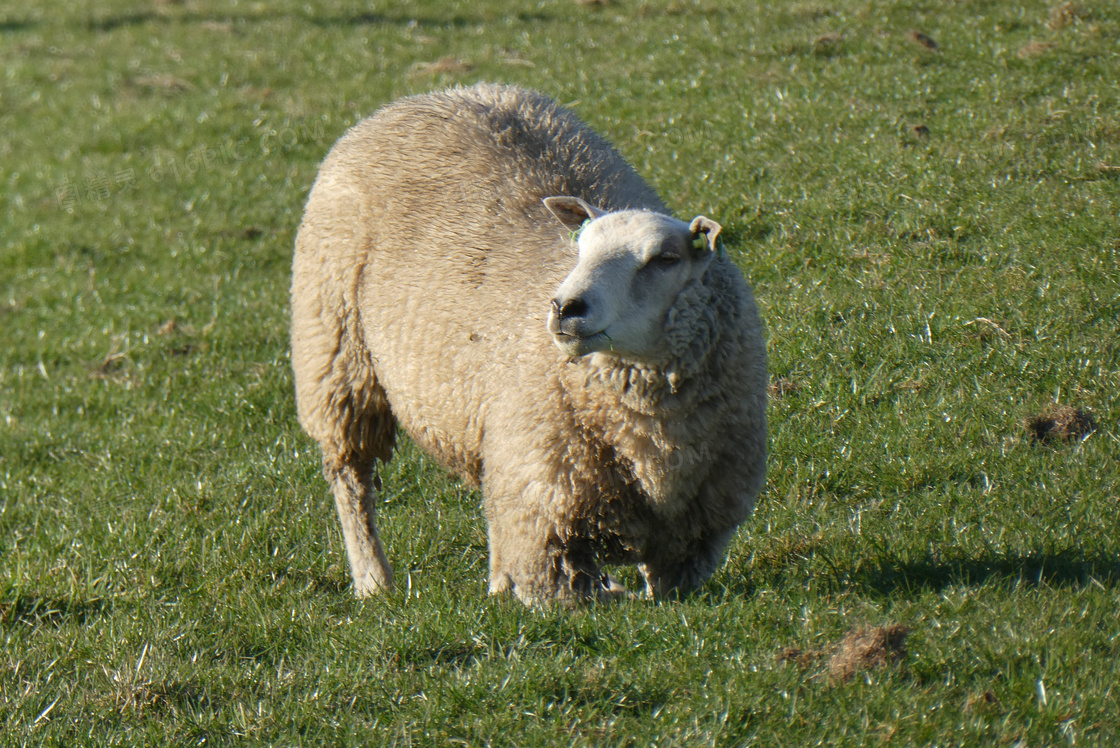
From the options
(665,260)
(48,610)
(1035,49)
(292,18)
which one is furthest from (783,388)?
(292,18)

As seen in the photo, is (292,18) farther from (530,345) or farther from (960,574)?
(960,574)

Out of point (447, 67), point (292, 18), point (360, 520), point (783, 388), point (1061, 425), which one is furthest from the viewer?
point (292, 18)

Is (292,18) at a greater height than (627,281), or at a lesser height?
lesser

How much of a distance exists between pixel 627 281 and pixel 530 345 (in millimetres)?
671

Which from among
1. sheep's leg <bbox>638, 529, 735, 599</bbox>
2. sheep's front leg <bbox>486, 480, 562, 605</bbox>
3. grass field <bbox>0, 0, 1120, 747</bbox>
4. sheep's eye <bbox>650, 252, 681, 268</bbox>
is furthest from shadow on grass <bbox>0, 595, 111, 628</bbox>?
sheep's eye <bbox>650, 252, 681, 268</bbox>

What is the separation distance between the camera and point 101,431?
280 inches

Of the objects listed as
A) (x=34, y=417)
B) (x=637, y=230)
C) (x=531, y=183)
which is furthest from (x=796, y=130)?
(x=34, y=417)

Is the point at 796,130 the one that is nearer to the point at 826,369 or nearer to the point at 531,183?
the point at 826,369

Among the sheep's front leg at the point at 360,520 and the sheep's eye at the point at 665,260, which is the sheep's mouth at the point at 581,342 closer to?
the sheep's eye at the point at 665,260

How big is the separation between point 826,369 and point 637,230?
6.79ft

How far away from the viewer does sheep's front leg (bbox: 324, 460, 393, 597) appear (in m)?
5.16

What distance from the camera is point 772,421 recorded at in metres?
5.39

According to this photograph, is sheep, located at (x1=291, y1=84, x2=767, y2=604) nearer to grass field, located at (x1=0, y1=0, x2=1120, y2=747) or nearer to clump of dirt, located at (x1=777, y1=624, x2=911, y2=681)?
grass field, located at (x1=0, y1=0, x2=1120, y2=747)

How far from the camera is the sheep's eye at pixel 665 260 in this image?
12.5ft
